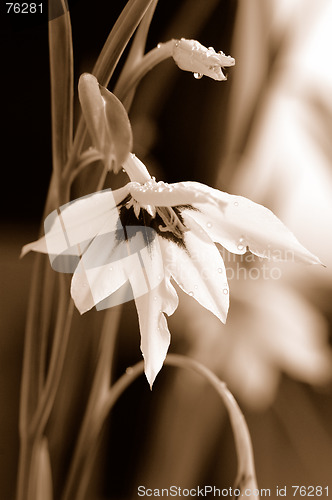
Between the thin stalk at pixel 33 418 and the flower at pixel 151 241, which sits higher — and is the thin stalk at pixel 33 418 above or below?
below

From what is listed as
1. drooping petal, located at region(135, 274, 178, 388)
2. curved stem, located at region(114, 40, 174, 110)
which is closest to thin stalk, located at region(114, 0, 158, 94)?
curved stem, located at region(114, 40, 174, 110)

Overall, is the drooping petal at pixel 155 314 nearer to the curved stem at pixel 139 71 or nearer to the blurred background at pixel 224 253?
the blurred background at pixel 224 253

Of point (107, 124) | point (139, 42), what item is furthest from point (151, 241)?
point (139, 42)

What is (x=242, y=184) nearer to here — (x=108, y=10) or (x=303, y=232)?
(x=303, y=232)

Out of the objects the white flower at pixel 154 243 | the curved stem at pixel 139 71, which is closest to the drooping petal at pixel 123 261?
the white flower at pixel 154 243

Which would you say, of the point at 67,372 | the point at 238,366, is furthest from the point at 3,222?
the point at 238,366

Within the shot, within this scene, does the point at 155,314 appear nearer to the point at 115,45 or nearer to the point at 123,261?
the point at 123,261
